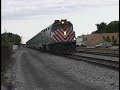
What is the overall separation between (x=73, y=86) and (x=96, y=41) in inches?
5018

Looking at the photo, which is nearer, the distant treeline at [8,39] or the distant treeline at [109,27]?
the distant treeline at [8,39]

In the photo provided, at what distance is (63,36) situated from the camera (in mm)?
42188

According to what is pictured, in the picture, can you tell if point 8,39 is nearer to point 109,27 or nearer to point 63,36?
point 63,36

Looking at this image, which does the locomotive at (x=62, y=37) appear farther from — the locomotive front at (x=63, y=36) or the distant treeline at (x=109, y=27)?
the distant treeline at (x=109, y=27)

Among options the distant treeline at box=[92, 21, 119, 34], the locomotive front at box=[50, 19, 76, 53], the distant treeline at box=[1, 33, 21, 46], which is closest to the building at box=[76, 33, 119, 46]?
the distant treeline at box=[92, 21, 119, 34]

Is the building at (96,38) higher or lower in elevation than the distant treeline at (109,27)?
lower

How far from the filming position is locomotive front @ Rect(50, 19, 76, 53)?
41438mm

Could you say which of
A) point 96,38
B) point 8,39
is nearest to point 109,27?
point 96,38

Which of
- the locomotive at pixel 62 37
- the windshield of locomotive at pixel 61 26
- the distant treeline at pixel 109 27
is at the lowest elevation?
the locomotive at pixel 62 37

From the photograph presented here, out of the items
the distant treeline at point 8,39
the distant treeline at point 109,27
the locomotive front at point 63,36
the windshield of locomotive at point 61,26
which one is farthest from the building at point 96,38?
the locomotive front at point 63,36

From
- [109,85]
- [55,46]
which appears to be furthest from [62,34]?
[109,85]

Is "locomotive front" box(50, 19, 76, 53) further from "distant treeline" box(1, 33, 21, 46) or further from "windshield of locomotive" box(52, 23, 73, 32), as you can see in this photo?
"distant treeline" box(1, 33, 21, 46)

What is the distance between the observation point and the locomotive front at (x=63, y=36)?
41438 mm

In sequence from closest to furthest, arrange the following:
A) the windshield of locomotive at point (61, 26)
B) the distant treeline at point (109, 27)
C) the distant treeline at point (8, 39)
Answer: the distant treeline at point (8, 39) < the windshield of locomotive at point (61, 26) < the distant treeline at point (109, 27)
